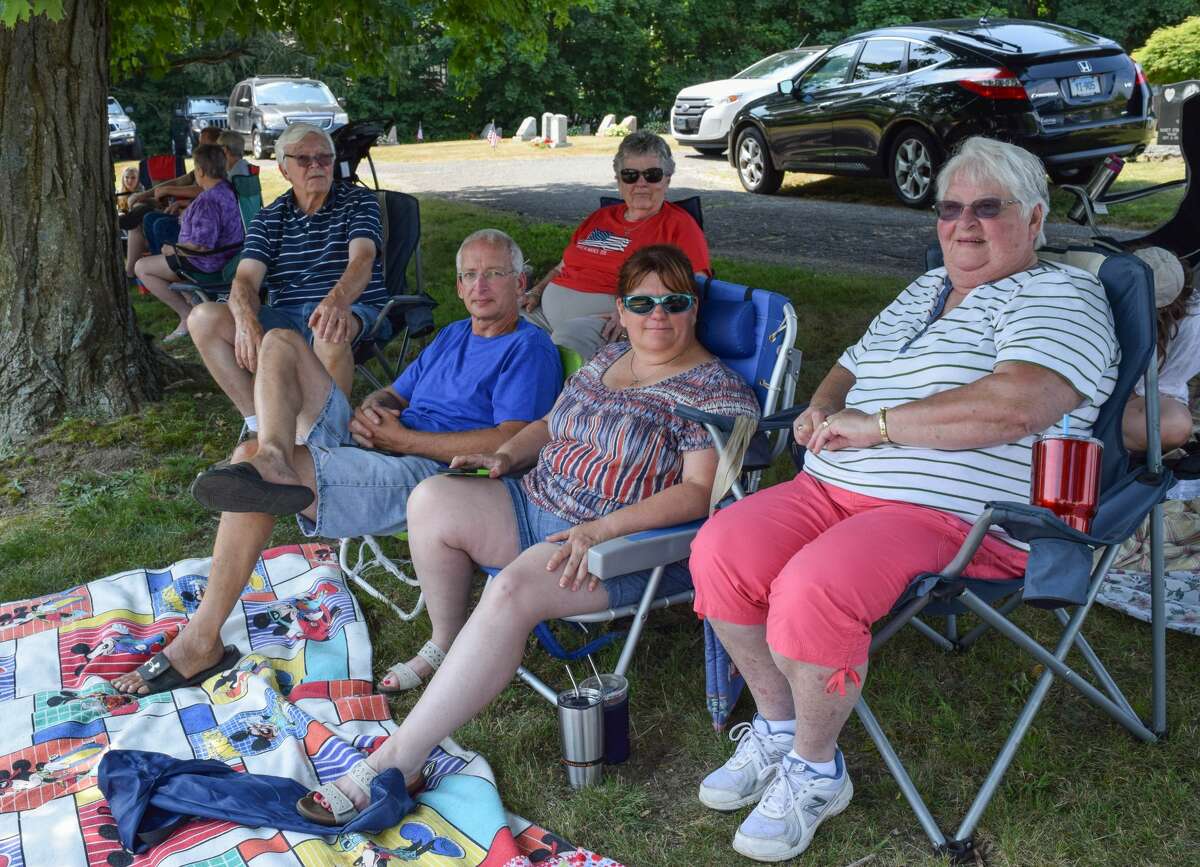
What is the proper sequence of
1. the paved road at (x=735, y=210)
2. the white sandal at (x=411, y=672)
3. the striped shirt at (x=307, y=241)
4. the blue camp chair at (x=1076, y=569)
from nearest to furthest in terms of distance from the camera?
the blue camp chair at (x=1076, y=569) < the white sandal at (x=411, y=672) < the striped shirt at (x=307, y=241) < the paved road at (x=735, y=210)

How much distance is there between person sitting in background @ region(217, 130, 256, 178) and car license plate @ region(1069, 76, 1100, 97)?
591cm

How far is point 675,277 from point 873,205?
764 centimetres

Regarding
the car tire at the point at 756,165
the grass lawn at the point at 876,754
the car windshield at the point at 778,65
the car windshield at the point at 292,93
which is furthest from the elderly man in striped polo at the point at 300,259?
the car windshield at the point at 292,93

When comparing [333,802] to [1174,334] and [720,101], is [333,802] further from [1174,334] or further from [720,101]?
[720,101]

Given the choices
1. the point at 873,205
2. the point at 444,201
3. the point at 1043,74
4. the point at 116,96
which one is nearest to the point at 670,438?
the point at 1043,74

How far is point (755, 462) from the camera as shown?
287cm

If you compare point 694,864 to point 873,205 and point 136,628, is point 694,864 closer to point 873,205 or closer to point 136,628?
point 136,628

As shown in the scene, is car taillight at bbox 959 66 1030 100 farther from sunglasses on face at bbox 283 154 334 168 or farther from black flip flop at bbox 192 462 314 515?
black flip flop at bbox 192 462 314 515

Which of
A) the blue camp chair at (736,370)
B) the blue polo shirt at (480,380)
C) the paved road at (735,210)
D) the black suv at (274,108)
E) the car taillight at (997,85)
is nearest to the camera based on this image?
the blue camp chair at (736,370)

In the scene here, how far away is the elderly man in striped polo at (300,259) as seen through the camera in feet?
14.3

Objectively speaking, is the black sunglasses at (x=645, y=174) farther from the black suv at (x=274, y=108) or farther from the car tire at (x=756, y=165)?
the black suv at (x=274, y=108)

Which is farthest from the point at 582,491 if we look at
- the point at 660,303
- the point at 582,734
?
the point at 582,734

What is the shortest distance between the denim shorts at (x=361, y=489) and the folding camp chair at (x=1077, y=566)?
1.40 metres

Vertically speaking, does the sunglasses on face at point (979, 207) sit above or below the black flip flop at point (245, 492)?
above
